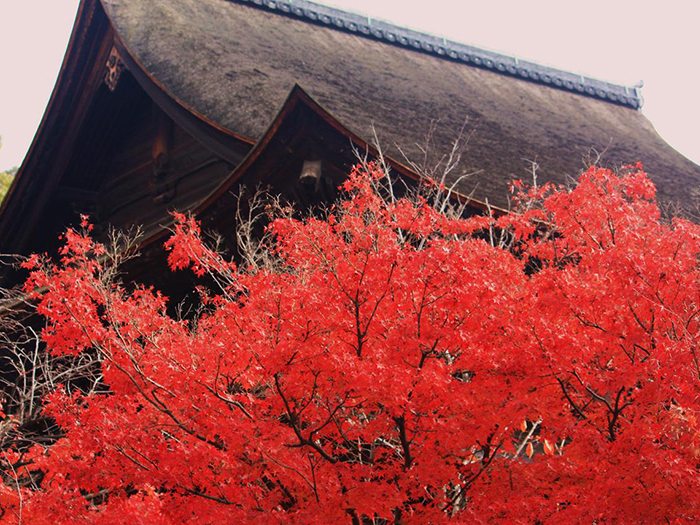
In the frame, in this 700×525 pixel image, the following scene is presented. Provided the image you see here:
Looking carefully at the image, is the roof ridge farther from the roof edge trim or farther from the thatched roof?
the roof edge trim

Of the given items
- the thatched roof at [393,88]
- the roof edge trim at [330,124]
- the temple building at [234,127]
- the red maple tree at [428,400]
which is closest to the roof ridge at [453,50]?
the thatched roof at [393,88]

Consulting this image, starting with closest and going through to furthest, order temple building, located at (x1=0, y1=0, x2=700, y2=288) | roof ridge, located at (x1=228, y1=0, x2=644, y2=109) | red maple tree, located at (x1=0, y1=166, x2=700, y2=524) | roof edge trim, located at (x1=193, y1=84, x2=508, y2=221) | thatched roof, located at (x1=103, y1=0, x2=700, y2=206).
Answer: red maple tree, located at (x1=0, y1=166, x2=700, y2=524) < roof edge trim, located at (x1=193, y1=84, x2=508, y2=221) < temple building, located at (x1=0, y1=0, x2=700, y2=288) < thatched roof, located at (x1=103, y1=0, x2=700, y2=206) < roof ridge, located at (x1=228, y1=0, x2=644, y2=109)

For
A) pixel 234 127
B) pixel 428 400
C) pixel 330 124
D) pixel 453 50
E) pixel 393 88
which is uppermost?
pixel 453 50

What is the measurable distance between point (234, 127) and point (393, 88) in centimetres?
598

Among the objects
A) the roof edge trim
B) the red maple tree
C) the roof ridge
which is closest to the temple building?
the roof edge trim

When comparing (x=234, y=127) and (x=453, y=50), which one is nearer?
(x=234, y=127)

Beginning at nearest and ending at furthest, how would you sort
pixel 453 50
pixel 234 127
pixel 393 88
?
pixel 234 127, pixel 393 88, pixel 453 50

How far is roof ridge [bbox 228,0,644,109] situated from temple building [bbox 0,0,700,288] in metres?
1.30

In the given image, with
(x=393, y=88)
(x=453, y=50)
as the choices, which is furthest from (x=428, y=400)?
(x=453, y=50)

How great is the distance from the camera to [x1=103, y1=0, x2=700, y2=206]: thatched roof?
Result: 42.9 ft

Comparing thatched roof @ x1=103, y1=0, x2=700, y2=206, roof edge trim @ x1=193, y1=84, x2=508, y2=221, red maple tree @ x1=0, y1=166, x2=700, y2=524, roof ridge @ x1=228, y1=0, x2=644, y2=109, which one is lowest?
red maple tree @ x1=0, y1=166, x2=700, y2=524

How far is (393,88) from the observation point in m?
17.0

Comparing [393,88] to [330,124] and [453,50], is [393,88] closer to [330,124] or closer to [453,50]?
[453,50]

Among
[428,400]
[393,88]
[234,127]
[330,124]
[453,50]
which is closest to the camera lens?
[428,400]
